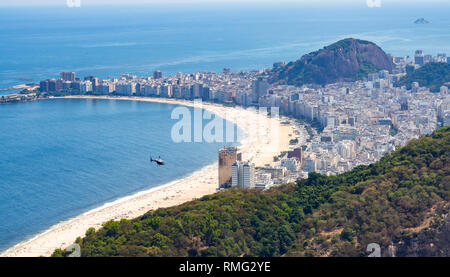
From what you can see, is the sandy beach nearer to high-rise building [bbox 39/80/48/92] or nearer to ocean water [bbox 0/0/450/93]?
high-rise building [bbox 39/80/48/92]

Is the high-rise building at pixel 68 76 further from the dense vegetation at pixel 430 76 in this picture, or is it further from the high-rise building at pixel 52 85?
the dense vegetation at pixel 430 76

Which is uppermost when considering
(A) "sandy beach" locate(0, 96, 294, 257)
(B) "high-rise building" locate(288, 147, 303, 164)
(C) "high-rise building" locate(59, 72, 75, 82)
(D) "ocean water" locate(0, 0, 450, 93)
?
(D) "ocean water" locate(0, 0, 450, 93)

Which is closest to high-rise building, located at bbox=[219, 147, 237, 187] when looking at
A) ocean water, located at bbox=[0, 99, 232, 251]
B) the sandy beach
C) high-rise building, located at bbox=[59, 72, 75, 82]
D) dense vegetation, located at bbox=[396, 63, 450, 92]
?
the sandy beach

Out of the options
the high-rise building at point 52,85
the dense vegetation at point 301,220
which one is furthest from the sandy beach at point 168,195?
the high-rise building at point 52,85

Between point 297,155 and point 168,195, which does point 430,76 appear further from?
point 168,195

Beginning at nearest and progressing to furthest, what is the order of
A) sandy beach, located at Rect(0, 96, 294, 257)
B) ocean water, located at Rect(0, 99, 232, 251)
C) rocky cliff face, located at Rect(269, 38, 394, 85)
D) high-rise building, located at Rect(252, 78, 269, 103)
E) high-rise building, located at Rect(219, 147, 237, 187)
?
sandy beach, located at Rect(0, 96, 294, 257)
ocean water, located at Rect(0, 99, 232, 251)
high-rise building, located at Rect(219, 147, 237, 187)
high-rise building, located at Rect(252, 78, 269, 103)
rocky cliff face, located at Rect(269, 38, 394, 85)

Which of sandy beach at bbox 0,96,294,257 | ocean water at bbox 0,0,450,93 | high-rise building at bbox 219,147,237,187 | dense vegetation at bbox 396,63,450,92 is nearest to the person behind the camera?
sandy beach at bbox 0,96,294,257

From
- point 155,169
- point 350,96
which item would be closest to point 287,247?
point 155,169
